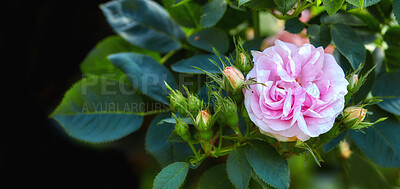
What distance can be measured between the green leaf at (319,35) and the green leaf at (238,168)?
17cm

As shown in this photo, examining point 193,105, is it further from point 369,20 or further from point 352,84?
point 369,20

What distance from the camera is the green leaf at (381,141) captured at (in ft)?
1.78

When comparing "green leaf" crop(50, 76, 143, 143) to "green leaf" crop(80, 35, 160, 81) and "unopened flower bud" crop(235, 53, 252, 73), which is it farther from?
"unopened flower bud" crop(235, 53, 252, 73)

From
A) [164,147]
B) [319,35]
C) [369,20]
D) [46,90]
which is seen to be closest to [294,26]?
[319,35]

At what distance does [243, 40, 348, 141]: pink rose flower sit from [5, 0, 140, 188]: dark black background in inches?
29.1

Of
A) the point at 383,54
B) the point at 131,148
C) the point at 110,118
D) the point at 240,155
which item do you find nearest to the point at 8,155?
the point at 131,148

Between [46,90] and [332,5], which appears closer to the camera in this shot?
[332,5]

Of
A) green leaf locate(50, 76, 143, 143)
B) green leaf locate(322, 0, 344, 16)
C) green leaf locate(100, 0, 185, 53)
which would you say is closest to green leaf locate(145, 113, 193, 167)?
green leaf locate(50, 76, 143, 143)

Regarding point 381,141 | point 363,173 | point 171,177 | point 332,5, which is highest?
point 332,5

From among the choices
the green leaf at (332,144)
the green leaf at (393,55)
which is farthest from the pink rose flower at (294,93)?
the green leaf at (393,55)

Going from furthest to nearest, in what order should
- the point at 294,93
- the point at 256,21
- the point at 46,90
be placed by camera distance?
the point at 46,90, the point at 256,21, the point at 294,93

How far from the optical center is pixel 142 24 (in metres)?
0.66

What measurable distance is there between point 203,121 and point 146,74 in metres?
0.19

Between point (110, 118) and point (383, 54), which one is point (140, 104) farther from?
point (383, 54)
